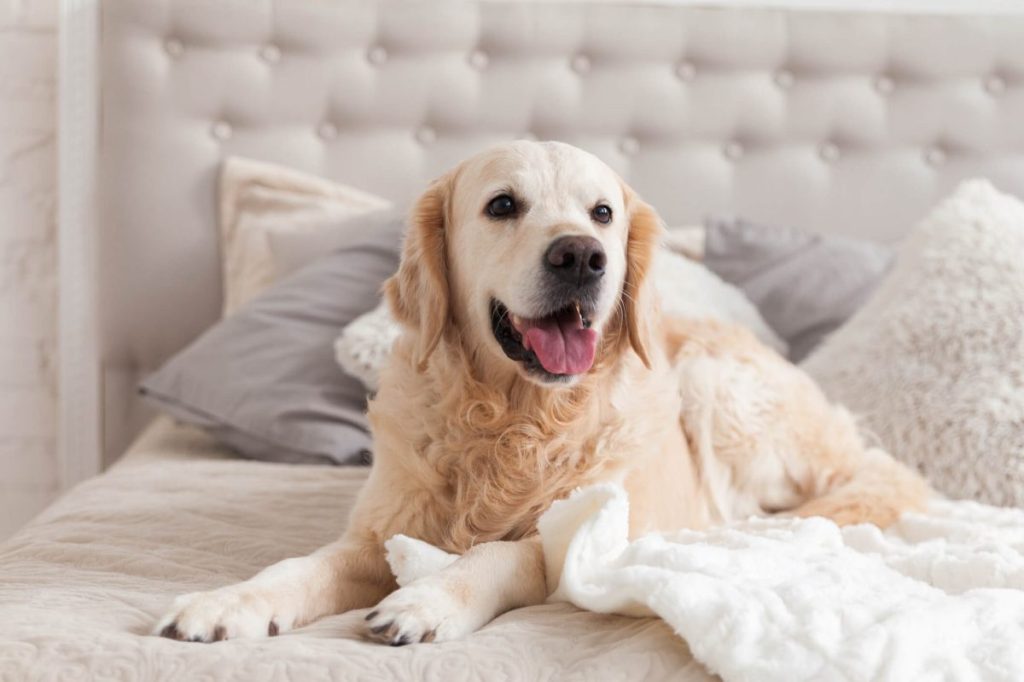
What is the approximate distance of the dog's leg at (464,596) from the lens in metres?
1.31

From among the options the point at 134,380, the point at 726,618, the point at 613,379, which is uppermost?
the point at 613,379

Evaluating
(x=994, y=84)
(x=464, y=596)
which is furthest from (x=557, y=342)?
(x=994, y=84)

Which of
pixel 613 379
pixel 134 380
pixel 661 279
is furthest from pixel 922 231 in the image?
pixel 134 380

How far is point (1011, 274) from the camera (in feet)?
7.65

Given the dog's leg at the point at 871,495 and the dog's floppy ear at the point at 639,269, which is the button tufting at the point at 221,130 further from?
the dog's leg at the point at 871,495

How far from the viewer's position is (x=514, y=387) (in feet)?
5.73

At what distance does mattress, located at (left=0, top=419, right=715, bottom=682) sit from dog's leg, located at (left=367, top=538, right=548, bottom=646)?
26mm

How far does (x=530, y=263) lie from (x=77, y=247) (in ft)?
6.93

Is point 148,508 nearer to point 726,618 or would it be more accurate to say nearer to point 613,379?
point 613,379

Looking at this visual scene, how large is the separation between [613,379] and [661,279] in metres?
0.94

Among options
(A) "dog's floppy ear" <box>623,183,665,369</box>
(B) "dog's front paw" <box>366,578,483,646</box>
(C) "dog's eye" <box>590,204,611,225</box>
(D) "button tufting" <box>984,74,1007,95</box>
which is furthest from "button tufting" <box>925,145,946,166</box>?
Result: (B) "dog's front paw" <box>366,578,483,646</box>

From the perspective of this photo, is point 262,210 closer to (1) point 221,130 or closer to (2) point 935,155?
(1) point 221,130

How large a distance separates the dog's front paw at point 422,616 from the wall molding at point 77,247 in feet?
7.23

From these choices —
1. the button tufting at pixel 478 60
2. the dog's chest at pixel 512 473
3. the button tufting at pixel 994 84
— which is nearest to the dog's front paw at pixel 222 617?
the dog's chest at pixel 512 473
